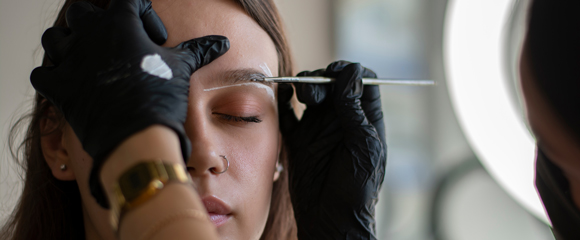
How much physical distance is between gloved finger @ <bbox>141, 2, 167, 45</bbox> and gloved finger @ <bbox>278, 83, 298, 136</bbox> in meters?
0.32

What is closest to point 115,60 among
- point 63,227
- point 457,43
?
point 63,227

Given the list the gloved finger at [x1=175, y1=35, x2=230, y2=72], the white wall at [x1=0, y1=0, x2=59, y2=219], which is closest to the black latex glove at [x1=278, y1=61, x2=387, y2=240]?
the gloved finger at [x1=175, y1=35, x2=230, y2=72]

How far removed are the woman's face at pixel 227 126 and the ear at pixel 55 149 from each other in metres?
0.03

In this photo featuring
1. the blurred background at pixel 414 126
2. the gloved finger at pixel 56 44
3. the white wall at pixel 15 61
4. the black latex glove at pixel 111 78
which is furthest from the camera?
the blurred background at pixel 414 126

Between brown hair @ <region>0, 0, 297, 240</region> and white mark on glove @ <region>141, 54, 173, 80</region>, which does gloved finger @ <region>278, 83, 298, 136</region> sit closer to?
brown hair @ <region>0, 0, 297, 240</region>

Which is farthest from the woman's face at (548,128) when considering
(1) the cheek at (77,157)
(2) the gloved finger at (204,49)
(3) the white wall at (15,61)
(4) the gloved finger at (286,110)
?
(3) the white wall at (15,61)

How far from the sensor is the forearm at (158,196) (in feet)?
1.63

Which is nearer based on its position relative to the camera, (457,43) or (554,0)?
(554,0)

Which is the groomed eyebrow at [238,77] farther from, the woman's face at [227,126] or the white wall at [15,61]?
the white wall at [15,61]

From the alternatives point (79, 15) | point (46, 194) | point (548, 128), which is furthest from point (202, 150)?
point (548, 128)

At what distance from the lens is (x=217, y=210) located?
0.80 m

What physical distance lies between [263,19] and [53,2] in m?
0.68

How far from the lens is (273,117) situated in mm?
938

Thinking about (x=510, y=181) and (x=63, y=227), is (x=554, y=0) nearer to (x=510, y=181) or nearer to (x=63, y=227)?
(x=510, y=181)
